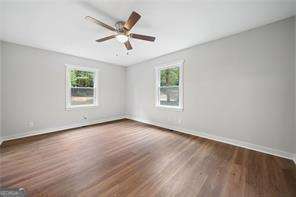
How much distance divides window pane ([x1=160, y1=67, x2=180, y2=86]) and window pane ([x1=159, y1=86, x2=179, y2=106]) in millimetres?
167

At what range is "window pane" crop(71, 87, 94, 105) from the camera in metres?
4.61

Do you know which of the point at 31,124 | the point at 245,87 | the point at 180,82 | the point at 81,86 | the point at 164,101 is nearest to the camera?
the point at 245,87

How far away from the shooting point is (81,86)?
4820 millimetres

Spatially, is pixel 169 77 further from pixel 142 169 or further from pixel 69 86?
pixel 69 86

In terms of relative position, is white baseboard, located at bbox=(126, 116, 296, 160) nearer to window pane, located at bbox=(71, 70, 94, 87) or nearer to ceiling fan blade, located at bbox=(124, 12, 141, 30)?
ceiling fan blade, located at bbox=(124, 12, 141, 30)

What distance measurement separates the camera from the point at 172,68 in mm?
4441

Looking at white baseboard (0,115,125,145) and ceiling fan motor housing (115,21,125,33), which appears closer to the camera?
ceiling fan motor housing (115,21,125,33)

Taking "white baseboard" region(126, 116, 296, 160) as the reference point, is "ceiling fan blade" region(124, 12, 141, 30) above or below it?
above

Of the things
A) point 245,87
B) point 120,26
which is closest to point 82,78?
point 120,26

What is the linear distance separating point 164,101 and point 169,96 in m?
0.29

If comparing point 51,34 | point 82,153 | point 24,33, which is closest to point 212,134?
point 82,153

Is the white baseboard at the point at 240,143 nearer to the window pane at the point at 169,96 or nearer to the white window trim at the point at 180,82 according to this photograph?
the white window trim at the point at 180,82

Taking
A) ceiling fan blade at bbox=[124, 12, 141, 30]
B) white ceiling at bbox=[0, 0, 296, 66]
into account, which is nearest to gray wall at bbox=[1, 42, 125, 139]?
white ceiling at bbox=[0, 0, 296, 66]

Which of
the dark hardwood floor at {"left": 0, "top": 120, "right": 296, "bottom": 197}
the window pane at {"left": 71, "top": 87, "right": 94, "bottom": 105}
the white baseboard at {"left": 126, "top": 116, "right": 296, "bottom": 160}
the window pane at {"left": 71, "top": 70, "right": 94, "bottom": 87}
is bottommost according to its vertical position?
the dark hardwood floor at {"left": 0, "top": 120, "right": 296, "bottom": 197}
